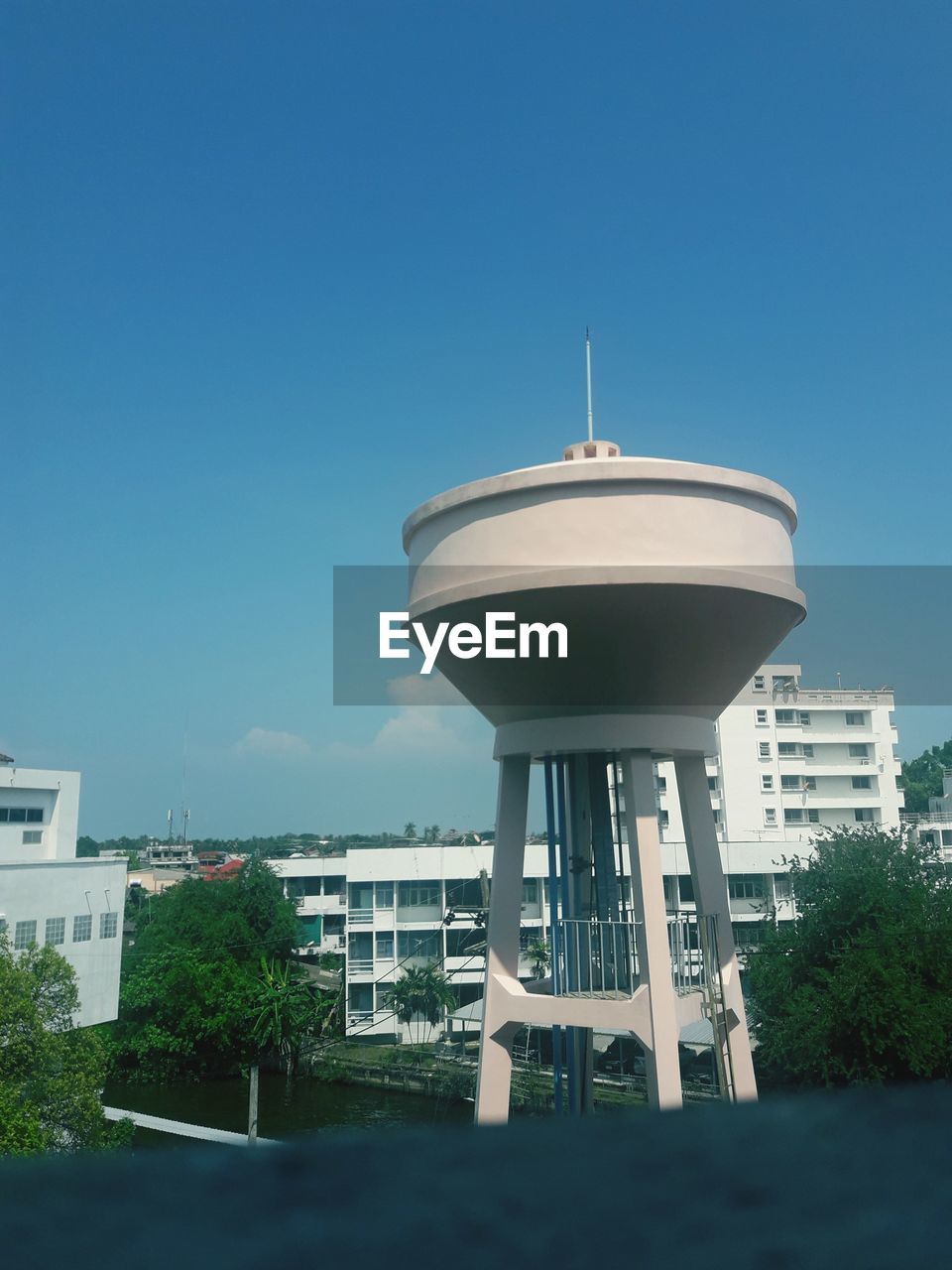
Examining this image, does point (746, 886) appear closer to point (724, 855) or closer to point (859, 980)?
point (724, 855)

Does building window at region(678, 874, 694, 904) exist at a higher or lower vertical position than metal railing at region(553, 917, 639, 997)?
higher

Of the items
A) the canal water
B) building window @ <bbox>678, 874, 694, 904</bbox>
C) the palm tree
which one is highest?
building window @ <bbox>678, 874, 694, 904</bbox>

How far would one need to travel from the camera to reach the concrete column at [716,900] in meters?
9.35

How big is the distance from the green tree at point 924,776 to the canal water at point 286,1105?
157 ft

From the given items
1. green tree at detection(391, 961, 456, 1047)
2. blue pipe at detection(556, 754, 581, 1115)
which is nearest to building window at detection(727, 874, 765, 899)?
green tree at detection(391, 961, 456, 1047)

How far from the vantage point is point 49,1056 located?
12.5 m

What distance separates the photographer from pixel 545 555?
25.4 ft

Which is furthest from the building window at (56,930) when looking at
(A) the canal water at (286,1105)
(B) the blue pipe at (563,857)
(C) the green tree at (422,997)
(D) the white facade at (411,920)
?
A: (B) the blue pipe at (563,857)

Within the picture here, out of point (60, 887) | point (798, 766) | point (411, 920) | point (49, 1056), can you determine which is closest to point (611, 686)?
point (49, 1056)

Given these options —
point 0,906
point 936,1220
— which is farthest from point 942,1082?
point 0,906

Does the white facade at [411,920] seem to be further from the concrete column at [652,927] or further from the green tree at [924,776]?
the green tree at [924,776]

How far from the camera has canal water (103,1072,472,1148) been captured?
2358cm

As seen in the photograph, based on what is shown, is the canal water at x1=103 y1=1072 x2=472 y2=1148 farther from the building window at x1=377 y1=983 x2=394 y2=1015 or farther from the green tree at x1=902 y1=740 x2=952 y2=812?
the green tree at x1=902 y1=740 x2=952 y2=812

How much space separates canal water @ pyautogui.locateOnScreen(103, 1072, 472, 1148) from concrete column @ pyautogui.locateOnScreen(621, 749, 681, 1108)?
16067mm
